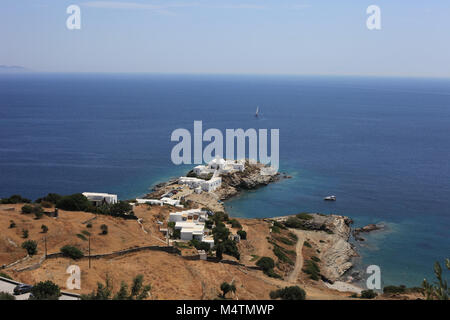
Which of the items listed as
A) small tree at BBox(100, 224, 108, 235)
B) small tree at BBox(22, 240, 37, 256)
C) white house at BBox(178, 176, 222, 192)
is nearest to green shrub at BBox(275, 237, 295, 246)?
small tree at BBox(100, 224, 108, 235)

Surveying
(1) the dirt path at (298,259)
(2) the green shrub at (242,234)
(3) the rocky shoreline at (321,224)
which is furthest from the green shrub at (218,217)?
(3) the rocky shoreline at (321,224)

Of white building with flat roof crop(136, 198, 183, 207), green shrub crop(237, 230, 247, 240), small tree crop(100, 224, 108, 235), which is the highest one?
small tree crop(100, 224, 108, 235)

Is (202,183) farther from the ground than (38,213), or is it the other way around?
(38,213)

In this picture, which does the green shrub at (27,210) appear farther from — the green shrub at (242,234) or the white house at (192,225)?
the green shrub at (242,234)

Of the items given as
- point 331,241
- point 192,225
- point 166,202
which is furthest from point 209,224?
point 331,241

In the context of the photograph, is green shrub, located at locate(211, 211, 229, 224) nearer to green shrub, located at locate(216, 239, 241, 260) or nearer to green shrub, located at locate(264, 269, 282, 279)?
green shrub, located at locate(216, 239, 241, 260)

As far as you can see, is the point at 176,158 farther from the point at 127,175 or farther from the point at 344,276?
the point at 344,276

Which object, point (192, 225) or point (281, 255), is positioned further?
point (192, 225)

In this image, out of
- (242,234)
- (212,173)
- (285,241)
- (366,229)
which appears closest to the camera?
(242,234)

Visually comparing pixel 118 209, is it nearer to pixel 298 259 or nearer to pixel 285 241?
pixel 285 241
